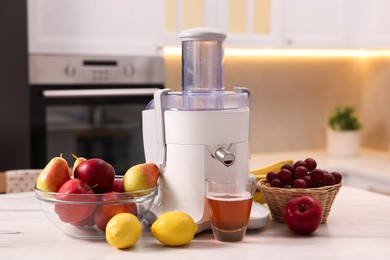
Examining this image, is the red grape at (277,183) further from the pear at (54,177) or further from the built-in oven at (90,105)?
the built-in oven at (90,105)

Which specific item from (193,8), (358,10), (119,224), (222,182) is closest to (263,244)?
(222,182)

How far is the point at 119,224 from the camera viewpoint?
1275mm

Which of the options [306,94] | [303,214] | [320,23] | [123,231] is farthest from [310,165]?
[306,94]

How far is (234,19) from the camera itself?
3209 mm

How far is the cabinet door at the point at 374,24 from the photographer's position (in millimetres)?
3314

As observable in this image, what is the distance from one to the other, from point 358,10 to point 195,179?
7.95 ft

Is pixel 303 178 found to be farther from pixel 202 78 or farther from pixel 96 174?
pixel 96 174

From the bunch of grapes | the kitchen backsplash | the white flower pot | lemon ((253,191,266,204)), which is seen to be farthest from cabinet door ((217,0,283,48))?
the bunch of grapes

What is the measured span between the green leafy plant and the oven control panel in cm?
115

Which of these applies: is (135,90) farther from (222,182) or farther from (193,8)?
(222,182)

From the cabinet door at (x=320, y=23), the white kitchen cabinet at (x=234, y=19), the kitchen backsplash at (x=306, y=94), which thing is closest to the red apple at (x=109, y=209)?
the white kitchen cabinet at (x=234, y=19)

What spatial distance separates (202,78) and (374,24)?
2179 mm

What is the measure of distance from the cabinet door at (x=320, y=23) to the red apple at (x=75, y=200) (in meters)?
2.23

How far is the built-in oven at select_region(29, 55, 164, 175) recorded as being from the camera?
9.09ft
